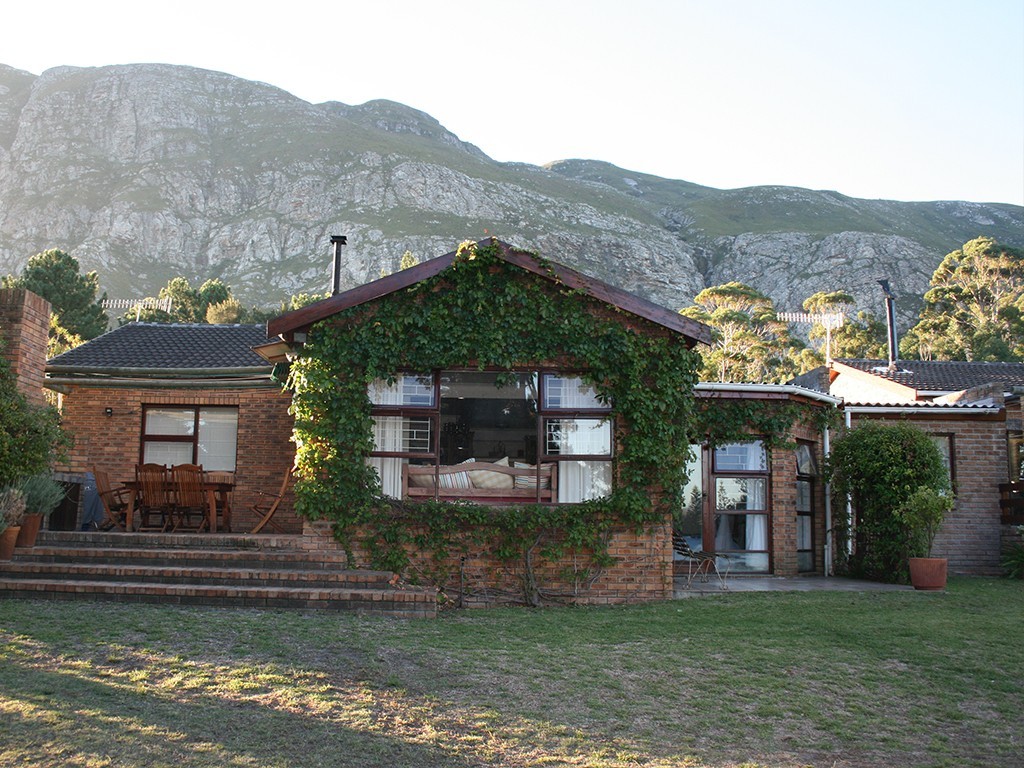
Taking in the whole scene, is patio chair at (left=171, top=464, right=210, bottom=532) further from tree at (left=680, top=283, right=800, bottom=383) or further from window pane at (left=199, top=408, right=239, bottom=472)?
tree at (left=680, top=283, right=800, bottom=383)

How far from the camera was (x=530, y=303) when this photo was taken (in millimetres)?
10930

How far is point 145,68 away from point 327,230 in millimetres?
79619

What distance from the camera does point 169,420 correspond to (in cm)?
1498

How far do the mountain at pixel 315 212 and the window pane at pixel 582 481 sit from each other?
73118mm

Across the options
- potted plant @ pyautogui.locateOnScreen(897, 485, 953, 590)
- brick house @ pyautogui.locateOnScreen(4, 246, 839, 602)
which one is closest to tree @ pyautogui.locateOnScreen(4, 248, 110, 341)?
brick house @ pyautogui.locateOnScreen(4, 246, 839, 602)

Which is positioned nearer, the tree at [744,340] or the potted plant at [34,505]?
the potted plant at [34,505]

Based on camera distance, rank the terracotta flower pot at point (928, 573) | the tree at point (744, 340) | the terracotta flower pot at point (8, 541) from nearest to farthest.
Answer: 1. the terracotta flower pot at point (8, 541)
2. the terracotta flower pot at point (928, 573)
3. the tree at point (744, 340)

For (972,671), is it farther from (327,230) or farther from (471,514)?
(327,230)

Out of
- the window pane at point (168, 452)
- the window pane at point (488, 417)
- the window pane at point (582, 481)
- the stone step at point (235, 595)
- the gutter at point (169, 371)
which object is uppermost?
the gutter at point (169, 371)


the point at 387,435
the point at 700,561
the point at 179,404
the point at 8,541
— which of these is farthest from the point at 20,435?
the point at 700,561

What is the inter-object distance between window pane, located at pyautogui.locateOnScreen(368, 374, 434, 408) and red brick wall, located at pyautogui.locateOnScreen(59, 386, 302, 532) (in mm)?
4141

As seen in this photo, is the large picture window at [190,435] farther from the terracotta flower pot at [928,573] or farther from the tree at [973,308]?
the tree at [973,308]

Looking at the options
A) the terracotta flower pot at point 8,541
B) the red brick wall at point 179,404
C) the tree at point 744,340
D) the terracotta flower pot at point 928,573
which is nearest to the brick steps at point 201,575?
the terracotta flower pot at point 8,541

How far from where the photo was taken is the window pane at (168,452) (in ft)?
49.1
